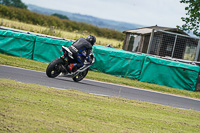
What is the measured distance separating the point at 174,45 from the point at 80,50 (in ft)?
37.7

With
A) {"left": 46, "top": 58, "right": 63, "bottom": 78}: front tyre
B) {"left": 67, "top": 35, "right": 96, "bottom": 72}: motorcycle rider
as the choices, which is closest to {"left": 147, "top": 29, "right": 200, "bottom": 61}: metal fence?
{"left": 67, "top": 35, "right": 96, "bottom": 72}: motorcycle rider

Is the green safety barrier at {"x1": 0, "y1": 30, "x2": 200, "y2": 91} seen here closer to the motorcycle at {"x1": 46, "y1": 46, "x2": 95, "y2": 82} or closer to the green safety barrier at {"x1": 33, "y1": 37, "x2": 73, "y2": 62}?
the green safety barrier at {"x1": 33, "y1": 37, "x2": 73, "y2": 62}

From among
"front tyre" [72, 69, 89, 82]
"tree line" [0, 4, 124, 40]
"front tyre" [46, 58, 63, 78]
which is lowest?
"front tyre" [72, 69, 89, 82]

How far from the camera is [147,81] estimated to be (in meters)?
17.7

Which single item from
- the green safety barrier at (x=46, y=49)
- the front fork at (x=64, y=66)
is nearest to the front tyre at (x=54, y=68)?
the front fork at (x=64, y=66)

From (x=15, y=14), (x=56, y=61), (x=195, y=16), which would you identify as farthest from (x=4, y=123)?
(x=15, y=14)

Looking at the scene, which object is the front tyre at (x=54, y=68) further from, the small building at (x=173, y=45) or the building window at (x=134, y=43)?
the building window at (x=134, y=43)

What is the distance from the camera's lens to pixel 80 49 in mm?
11664

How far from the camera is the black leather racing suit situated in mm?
11570

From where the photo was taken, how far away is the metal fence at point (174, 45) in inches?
882

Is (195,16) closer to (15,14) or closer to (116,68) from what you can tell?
(116,68)

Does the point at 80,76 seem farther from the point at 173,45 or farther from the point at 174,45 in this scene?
the point at 173,45

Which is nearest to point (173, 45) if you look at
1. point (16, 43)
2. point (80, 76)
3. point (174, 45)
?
point (174, 45)

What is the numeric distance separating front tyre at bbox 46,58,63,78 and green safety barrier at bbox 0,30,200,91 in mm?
6509
